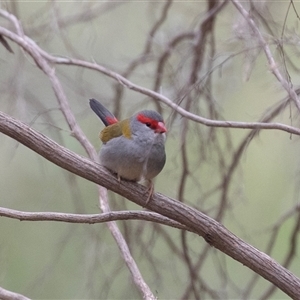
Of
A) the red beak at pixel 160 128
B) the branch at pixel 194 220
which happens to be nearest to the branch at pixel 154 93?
the red beak at pixel 160 128

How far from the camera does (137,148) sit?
225cm

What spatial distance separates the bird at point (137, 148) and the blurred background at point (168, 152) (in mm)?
101

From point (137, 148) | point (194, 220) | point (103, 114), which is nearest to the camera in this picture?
point (194, 220)

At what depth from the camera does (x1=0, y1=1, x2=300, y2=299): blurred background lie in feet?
8.79

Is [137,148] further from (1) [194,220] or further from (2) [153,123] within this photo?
(1) [194,220]

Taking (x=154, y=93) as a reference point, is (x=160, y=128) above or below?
below

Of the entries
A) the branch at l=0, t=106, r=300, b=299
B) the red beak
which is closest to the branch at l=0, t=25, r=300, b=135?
the red beak

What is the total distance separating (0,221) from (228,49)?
1592 mm

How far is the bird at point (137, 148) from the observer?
214cm

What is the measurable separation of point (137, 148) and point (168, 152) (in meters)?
0.74

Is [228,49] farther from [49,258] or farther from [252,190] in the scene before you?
[49,258]

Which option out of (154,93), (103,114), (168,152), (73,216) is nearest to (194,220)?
(73,216)

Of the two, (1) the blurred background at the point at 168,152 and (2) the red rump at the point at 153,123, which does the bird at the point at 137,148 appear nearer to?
(2) the red rump at the point at 153,123

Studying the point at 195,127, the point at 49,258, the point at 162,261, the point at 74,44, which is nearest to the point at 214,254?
the point at 162,261
